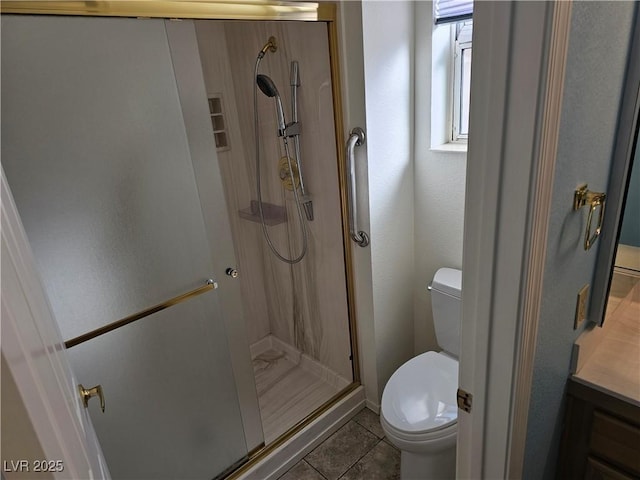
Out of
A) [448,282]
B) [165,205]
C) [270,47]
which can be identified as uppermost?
[270,47]

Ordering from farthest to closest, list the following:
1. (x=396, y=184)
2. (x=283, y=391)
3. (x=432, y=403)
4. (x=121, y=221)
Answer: (x=283, y=391) < (x=396, y=184) < (x=432, y=403) < (x=121, y=221)

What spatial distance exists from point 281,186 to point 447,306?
3.45ft

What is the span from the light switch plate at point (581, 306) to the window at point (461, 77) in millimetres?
883

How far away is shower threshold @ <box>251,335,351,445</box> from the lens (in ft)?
7.08

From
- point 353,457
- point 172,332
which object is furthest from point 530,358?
point 353,457

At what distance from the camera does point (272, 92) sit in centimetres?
201

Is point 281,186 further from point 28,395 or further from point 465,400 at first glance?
point 28,395

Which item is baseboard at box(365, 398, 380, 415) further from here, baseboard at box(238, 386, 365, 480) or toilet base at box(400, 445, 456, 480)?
toilet base at box(400, 445, 456, 480)

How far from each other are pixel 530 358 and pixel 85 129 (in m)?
1.25

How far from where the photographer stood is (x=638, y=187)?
119cm

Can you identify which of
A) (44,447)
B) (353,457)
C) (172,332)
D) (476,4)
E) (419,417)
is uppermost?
(476,4)

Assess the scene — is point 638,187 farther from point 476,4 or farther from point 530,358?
point 476,4

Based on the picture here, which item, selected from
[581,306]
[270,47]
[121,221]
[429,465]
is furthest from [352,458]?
[270,47]

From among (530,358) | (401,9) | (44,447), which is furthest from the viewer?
(401,9)
